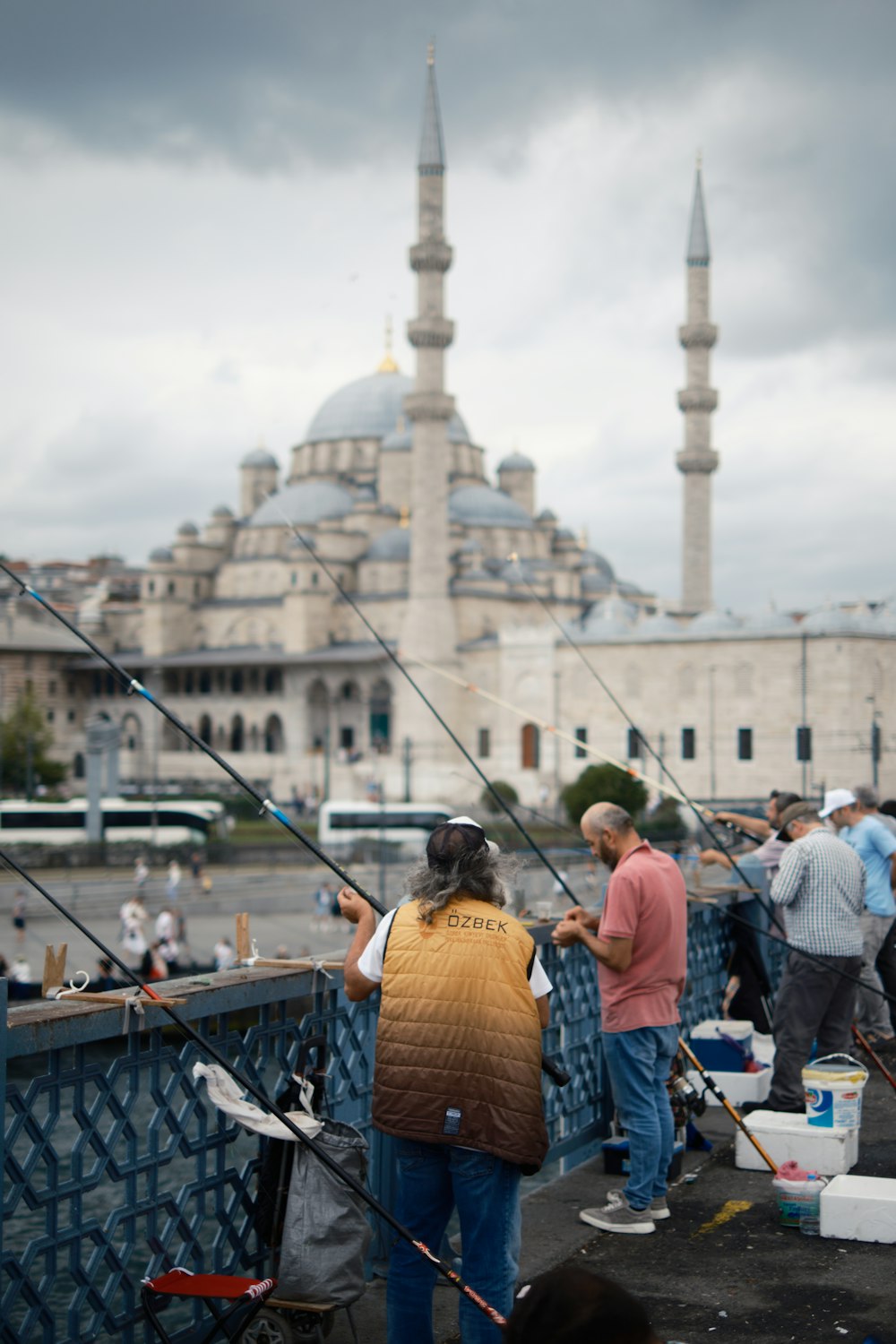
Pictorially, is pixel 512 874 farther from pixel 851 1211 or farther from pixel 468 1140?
pixel 851 1211

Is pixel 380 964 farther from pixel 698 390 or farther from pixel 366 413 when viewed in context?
pixel 366 413

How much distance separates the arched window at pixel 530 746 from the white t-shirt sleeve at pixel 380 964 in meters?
42.4

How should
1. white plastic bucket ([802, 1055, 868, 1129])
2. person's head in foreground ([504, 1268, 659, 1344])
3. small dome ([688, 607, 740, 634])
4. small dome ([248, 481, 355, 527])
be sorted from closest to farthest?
person's head in foreground ([504, 1268, 659, 1344])
white plastic bucket ([802, 1055, 868, 1129])
small dome ([688, 607, 740, 634])
small dome ([248, 481, 355, 527])

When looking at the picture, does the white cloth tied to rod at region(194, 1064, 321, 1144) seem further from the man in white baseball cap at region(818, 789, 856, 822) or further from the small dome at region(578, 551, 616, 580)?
the small dome at region(578, 551, 616, 580)

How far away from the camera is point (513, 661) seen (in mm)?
45906

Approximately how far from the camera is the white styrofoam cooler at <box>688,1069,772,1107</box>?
18.6ft

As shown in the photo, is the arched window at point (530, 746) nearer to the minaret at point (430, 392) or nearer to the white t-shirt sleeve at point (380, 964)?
the minaret at point (430, 392)

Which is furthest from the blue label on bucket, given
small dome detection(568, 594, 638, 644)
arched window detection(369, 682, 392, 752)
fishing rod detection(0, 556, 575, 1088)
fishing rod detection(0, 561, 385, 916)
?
arched window detection(369, 682, 392, 752)

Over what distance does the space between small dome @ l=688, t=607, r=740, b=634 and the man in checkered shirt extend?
36.8m

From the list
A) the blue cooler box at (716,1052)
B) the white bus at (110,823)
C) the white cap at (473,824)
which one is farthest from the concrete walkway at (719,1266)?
the white bus at (110,823)

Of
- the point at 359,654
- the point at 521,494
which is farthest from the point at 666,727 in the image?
the point at 521,494

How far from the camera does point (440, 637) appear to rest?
146 ft

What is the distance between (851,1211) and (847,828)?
299cm

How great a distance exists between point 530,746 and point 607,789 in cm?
1360
